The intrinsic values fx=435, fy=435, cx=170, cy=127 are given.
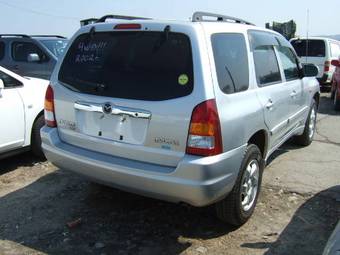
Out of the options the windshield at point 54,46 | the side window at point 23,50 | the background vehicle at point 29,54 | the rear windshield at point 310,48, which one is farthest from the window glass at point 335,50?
the side window at point 23,50

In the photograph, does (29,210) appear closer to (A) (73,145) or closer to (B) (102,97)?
(A) (73,145)

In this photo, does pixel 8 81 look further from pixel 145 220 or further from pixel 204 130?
pixel 204 130

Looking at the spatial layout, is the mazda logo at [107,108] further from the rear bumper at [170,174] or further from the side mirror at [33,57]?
the side mirror at [33,57]

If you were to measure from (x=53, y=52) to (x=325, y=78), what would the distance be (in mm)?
8526

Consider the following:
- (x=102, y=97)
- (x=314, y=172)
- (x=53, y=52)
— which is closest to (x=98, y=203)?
(x=102, y=97)

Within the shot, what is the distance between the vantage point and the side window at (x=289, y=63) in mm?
5125

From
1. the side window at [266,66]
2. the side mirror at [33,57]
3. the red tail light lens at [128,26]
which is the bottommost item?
the side mirror at [33,57]

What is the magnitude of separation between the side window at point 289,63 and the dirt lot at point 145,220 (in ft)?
4.05

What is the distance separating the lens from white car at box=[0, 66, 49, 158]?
17.0 feet

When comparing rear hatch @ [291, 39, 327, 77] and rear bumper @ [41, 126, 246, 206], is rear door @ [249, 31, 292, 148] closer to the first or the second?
rear bumper @ [41, 126, 246, 206]

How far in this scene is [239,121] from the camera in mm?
3527

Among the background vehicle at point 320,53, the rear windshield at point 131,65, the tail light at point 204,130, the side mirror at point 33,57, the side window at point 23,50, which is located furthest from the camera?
the background vehicle at point 320,53

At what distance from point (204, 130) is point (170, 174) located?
421mm

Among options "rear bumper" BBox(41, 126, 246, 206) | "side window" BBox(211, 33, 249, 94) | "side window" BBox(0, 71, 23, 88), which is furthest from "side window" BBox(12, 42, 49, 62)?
"side window" BBox(211, 33, 249, 94)
